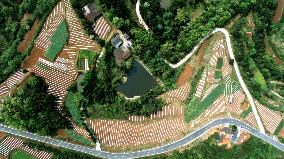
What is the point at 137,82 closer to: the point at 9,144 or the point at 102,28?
the point at 102,28

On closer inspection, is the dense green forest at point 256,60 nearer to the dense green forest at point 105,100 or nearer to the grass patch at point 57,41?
the dense green forest at point 105,100

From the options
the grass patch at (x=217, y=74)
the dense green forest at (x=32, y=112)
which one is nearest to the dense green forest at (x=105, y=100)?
the dense green forest at (x=32, y=112)

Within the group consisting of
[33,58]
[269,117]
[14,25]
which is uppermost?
[14,25]

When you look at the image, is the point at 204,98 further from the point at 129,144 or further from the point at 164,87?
the point at 129,144

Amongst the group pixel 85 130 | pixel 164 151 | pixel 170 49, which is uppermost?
pixel 170 49

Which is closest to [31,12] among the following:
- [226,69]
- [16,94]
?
[16,94]

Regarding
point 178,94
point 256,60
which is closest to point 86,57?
point 178,94
